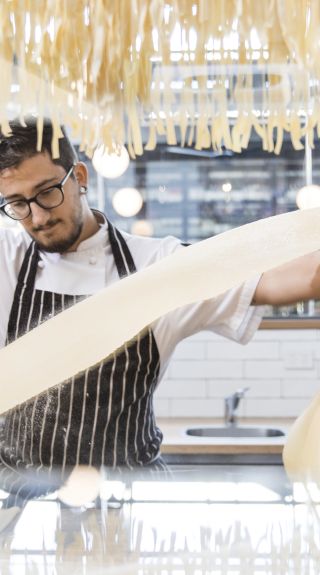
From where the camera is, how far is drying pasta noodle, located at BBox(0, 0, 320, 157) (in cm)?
31

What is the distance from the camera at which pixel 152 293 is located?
0.93ft

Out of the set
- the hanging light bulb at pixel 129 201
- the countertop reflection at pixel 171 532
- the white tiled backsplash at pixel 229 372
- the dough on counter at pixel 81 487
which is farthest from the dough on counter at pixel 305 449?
the hanging light bulb at pixel 129 201

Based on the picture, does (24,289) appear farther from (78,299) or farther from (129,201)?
(129,201)

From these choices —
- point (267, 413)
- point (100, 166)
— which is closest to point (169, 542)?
point (100, 166)

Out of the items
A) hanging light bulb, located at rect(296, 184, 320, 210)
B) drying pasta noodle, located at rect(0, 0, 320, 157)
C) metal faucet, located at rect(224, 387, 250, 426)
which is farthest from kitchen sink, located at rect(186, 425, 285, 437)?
drying pasta noodle, located at rect(0, 0, 320, 157)

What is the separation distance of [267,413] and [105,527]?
2.96 ft

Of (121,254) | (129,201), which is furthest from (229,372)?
(121,254)

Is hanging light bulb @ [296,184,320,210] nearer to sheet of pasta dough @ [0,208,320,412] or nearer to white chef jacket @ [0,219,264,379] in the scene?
white chef jacket @ [0,219,264,379]

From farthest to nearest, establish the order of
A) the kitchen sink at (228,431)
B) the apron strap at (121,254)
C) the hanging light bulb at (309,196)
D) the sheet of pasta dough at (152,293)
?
the kitchen sink at (228,431) < the hanging light bulb at (309,196) < the apron strap at (121,254) < the sheet of pasta dough at (152,293)

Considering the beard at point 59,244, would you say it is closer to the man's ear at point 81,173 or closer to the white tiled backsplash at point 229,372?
the man's ear at point 81,173

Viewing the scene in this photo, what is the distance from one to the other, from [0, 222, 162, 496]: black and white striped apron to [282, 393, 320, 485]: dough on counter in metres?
0.18

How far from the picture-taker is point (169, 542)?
0.32 m

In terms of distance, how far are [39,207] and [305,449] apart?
0.80 feet

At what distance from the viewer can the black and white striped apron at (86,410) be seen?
19.2 inches
